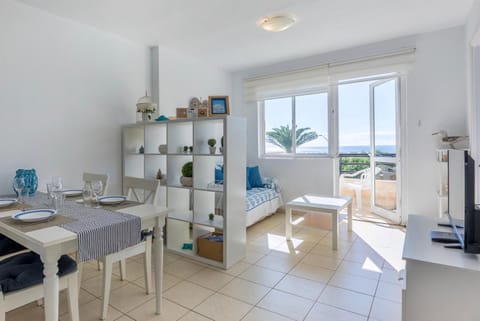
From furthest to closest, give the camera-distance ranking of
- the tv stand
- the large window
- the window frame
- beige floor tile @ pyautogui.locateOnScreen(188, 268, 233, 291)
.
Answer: the large window
the window frame
beige floor tile @ pyautogui.locateOnScreen(188, 268, 233, 291)
the tv stand

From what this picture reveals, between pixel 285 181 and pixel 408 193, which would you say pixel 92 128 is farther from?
pixel 408 193

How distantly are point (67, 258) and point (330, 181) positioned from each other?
3501mm

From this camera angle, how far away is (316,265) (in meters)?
2.53

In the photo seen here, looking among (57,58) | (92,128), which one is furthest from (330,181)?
(57,58)

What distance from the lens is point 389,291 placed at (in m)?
2.06

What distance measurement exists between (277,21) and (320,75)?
1.51 m

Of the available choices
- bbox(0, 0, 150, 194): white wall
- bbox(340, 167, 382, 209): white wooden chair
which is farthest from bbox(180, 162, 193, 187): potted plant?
bbox(340, 167, 382, 209): white wooden chair

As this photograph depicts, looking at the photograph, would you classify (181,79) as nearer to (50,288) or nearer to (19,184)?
(19,184)

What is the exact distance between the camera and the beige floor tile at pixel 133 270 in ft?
7.73

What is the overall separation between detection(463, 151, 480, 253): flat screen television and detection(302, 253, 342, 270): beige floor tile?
1.38 metres

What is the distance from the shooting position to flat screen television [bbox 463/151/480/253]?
3.94 feet

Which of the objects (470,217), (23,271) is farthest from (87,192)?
(470,217)

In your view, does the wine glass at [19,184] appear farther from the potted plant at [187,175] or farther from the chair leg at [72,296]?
the potted plant at [187,175]

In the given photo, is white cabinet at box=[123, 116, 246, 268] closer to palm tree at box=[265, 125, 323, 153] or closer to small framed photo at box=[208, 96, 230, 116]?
small framed photo at box=[208, 96, 230, 116]
